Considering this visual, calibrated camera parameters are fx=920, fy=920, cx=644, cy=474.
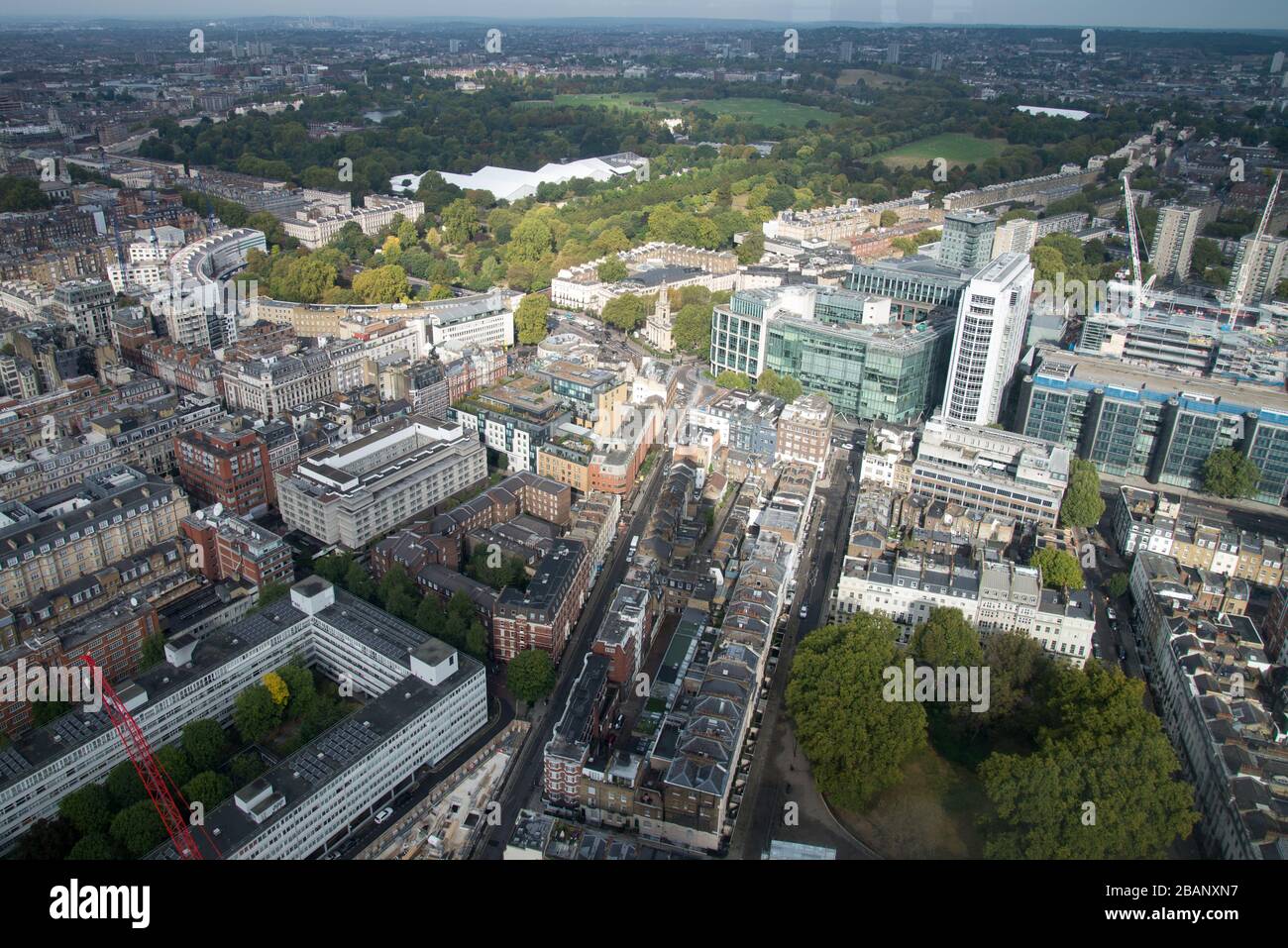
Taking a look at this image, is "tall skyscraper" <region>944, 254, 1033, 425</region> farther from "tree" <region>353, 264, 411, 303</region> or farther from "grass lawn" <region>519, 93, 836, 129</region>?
"grass lawn" <region>519, 93, 836, 129</region>

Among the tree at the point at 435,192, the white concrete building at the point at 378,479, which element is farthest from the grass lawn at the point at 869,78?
the white concrete building at the point at 378,479

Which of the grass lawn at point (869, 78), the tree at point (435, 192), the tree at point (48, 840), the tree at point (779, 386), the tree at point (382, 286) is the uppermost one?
the grass lawn at point (869, 78)

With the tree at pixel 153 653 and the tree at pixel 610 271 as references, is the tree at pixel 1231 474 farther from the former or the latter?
the tree at pixel 153 653

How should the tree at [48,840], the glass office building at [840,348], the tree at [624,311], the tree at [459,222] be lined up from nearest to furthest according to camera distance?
the tree at [48,840]
the glass office building at [840,348]
the tree at [624,311]
the tree at [459,222]

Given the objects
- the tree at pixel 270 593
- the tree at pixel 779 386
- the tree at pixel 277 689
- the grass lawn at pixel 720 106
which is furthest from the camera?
the grass lawn at pixel 720 106

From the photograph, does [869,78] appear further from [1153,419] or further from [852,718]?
[852,718]

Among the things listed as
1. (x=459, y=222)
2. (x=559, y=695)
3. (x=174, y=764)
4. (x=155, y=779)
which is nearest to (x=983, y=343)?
(x=559, y=695)

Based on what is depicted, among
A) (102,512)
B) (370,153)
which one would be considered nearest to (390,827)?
(102,512)
